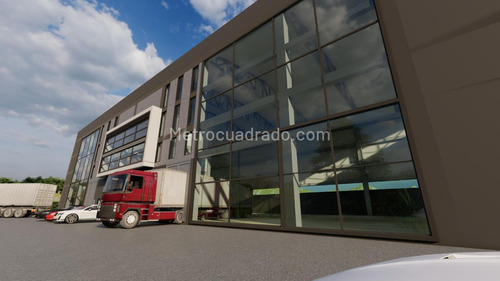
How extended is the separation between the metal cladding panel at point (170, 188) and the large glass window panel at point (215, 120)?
2.67 meters

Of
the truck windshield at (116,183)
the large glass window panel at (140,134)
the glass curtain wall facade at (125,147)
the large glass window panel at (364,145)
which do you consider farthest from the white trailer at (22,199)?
the large glass window panel at (364,145)

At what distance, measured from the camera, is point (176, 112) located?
60.2 ft

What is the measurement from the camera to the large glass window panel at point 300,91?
997 centimetres

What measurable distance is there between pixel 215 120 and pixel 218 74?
3666 millimetres

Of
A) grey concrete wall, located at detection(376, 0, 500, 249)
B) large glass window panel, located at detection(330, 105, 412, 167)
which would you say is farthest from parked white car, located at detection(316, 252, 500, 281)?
large glass window panel, located at detection(330, 105, 412, 167)

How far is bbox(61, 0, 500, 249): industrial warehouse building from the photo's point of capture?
243 inches

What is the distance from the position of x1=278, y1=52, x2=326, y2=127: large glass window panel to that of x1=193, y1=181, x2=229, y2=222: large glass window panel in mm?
6346

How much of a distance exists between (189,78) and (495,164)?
17943 mm

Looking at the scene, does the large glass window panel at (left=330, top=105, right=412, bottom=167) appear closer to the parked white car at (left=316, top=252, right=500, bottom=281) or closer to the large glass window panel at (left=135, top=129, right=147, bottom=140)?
the parked white car at (left=316, top=252, right=500, bottom=281)

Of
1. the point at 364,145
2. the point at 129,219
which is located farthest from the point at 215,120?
the point at 364,145

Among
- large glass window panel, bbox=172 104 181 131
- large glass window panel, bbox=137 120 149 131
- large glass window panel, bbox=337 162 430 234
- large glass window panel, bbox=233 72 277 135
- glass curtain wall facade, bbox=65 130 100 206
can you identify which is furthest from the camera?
glass curtain wall facade, bbox=65 130 100 206

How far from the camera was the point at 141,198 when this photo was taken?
1159 centimetres

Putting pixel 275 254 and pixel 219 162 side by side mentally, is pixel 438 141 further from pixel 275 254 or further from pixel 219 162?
pixel 219 162

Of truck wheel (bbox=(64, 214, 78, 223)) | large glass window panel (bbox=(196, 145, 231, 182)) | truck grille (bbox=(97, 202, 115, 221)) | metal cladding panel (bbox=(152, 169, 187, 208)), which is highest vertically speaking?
large glass window panel (bbox=(196, 145, 231, 182))
